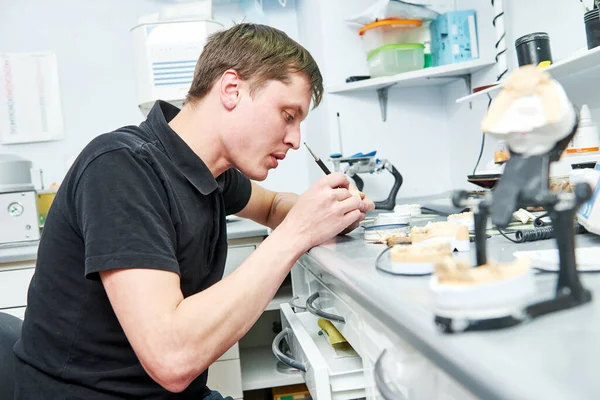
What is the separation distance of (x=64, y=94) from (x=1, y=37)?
339 millimetres

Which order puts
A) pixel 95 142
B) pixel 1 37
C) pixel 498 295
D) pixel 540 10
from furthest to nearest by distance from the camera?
pixel 1 37 → pixel 540 10 → pixel 95 142 → pixel 498 295

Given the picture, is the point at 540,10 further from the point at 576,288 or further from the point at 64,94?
the point at 64,94

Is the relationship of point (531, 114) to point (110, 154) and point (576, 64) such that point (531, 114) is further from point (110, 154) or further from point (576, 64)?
point (576, 64)

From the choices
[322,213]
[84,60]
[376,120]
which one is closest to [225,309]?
[322,213]

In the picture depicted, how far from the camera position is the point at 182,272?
945 mm

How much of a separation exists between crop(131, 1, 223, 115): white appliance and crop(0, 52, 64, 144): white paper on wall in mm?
557

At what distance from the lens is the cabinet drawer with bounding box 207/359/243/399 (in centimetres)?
162

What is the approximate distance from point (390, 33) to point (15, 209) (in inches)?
55.9

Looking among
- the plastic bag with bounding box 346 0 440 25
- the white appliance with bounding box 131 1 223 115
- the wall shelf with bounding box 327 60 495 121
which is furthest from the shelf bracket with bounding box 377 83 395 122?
the white appliance with bounding box 131 1 223 115

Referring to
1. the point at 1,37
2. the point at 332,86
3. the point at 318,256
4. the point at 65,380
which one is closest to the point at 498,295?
the point at 318,256

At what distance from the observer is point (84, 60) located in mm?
2307

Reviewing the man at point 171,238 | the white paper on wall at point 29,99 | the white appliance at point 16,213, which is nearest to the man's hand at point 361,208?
the man at point 171,238

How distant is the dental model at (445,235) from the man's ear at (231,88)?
16.5 inches

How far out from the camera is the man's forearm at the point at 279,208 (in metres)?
1.40
